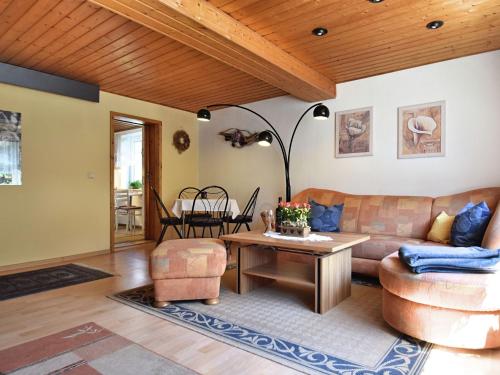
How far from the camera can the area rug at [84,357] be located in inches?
68.6

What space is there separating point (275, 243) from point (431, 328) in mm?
1208

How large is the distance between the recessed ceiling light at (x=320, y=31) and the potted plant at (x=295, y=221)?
5.22 ft

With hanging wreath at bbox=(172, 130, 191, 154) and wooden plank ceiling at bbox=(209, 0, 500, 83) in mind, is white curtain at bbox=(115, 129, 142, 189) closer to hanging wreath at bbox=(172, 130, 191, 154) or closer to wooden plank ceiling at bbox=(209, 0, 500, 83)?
hanging wreath at bbox=(172, 130, 191, 154)

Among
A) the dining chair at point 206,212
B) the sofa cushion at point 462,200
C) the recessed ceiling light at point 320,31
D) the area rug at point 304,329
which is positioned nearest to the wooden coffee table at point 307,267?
the area rug at point 304,329

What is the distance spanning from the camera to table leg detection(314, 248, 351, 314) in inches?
99.7

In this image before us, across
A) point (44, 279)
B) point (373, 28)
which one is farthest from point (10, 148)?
point (373, 28)

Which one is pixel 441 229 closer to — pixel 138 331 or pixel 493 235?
pixel 493 235

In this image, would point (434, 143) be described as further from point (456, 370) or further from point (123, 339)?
point (123, 339)

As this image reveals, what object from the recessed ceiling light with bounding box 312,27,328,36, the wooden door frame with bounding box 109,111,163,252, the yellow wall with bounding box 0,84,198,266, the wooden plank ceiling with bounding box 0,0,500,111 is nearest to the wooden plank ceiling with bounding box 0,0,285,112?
the wooden plank ceiling with bounding box 0,0,500,111

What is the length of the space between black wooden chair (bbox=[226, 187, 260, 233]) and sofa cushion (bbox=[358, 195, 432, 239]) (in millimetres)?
1725

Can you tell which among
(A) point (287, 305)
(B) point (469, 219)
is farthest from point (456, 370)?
(B) point (469, 219)

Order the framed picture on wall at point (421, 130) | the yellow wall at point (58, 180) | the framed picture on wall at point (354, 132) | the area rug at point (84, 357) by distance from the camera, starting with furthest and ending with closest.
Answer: the framed picture on wall at point (354, 132) → the yellow wall at point (58, 180) → the framed picture on wall at point (421, 130) → the area rug at point (84, 357)

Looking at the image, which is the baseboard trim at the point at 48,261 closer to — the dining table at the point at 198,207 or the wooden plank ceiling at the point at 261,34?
the dining table at the point at 198,207

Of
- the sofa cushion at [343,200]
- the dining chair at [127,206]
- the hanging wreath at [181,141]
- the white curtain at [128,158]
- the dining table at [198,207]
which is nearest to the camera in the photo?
the sofa cushion at [343,200]
